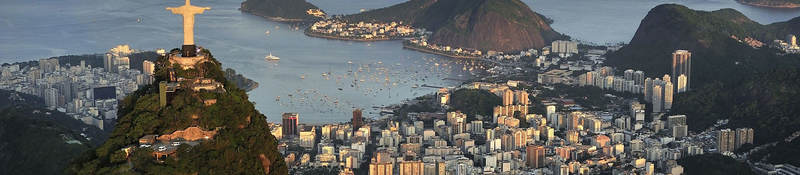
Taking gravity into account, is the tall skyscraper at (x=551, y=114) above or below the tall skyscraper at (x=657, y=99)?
below

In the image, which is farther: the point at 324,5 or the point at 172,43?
the point at 324,5

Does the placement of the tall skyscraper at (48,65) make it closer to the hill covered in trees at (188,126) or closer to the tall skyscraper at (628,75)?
the tall skyscraper at (628,75)

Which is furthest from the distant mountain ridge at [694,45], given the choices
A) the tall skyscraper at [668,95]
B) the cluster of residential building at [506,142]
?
the cluster of residential building at [506,142]

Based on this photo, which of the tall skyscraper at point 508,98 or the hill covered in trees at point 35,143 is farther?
the tall skyscraper at point 508,98

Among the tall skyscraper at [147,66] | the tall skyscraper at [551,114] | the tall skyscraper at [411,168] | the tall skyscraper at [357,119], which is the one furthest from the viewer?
the tall skyscraper at [147,66]

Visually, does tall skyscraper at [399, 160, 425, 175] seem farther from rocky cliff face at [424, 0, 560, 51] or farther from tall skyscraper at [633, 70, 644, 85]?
rocky cliff face at [424, 0, 560, 51]

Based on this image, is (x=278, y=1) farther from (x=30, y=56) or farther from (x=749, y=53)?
(x=749, y=53)

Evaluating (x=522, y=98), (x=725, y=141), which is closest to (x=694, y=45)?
(x=522, y=98)

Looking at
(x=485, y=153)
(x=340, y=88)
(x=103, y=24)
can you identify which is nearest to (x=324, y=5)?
(x=103, y=24)
